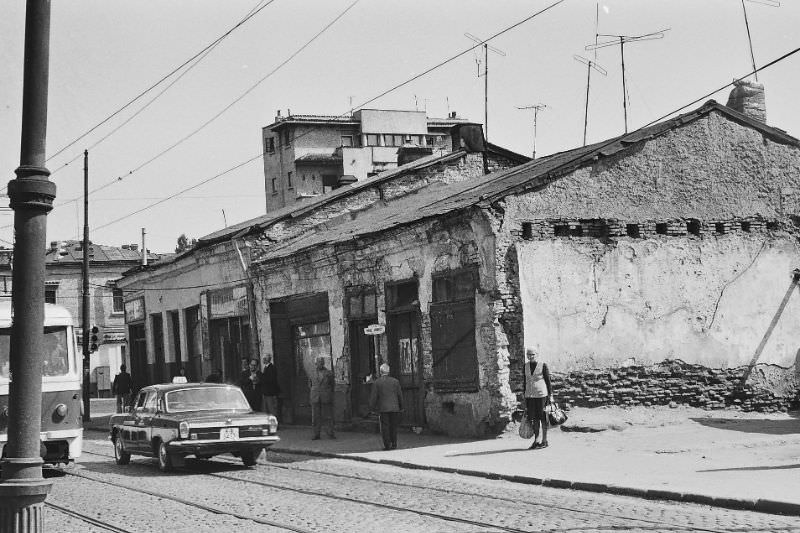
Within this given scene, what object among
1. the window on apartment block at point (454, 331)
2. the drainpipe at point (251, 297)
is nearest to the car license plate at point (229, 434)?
the window on apartment block at point (454, 331)

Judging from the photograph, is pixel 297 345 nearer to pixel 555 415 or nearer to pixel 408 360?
pixel 408 360

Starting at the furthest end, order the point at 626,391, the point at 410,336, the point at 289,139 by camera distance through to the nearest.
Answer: the point at 289,139, the point at 410,336, the point at 626,391

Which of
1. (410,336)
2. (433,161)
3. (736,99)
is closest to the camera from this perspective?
(410,336)

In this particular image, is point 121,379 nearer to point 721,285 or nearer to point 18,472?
point 721,285

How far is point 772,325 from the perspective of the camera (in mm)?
22359

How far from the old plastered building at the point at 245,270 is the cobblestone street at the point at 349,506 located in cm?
1241

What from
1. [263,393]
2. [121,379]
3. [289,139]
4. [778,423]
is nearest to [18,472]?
[778,423]

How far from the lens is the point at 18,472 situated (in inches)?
268

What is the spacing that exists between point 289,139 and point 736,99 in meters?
57.2

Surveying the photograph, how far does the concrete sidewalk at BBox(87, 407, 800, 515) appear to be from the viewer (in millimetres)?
12688

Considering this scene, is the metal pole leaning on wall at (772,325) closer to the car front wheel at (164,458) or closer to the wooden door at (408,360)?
the wooden door at (408,360)

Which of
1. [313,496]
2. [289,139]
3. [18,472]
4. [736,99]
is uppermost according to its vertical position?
[289,139]

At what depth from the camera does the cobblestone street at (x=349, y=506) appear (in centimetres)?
1090

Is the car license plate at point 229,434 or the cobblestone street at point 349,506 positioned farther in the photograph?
the car license plate at point 229,434
